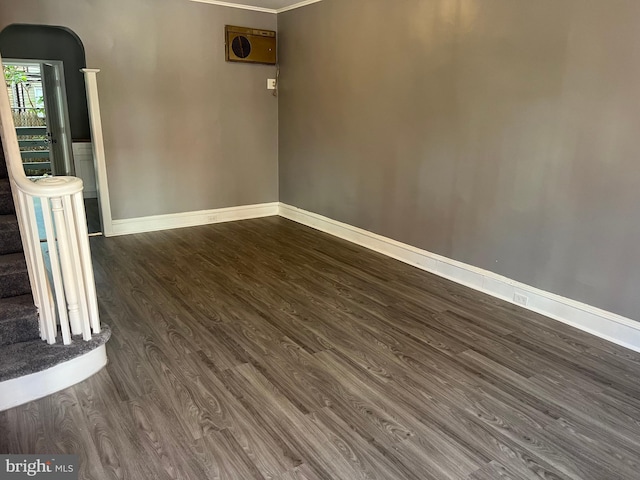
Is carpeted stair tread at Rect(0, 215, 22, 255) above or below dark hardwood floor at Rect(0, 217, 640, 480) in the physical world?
above

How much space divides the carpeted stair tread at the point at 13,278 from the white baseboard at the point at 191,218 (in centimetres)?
251

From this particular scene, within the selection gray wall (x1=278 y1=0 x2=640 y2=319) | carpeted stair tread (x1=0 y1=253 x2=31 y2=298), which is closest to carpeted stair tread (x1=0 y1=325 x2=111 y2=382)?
carpeted stair tread (x1=0 y1=253 x2=31 y2=298)

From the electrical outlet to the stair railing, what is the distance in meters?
2.91

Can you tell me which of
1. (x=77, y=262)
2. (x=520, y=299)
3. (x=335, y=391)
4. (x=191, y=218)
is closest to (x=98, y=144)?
(x=191, y=218)

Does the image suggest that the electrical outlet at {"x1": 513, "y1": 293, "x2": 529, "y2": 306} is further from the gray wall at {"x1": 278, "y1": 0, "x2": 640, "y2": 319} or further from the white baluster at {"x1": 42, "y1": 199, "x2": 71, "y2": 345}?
the white baluster at {"x1": 42, "y1": 199, "x2": 71, "y2": 345}

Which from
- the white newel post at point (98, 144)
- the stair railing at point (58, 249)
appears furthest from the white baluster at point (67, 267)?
the white newel post at point (98, 144)

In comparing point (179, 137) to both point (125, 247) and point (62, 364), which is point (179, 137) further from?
point (62, 364)

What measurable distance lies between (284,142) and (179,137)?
4.45 feet

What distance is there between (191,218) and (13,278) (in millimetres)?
3041

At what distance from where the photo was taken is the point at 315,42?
203 inches

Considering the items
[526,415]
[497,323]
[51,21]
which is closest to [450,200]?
[497,323]

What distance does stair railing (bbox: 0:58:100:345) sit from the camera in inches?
87.0

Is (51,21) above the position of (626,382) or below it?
above

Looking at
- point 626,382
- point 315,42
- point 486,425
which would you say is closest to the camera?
point 486,425
